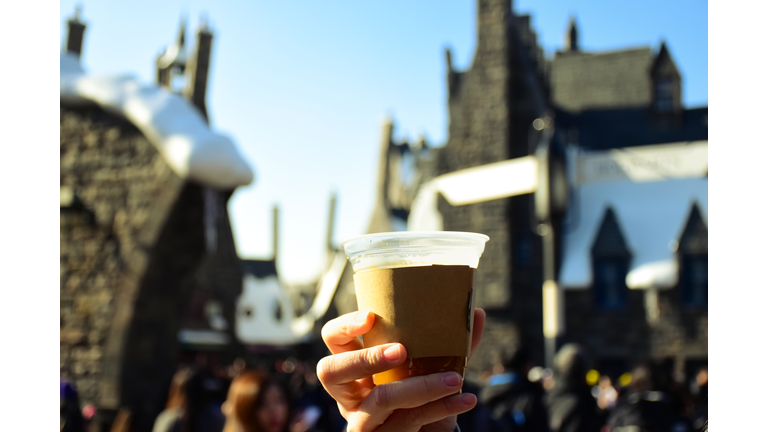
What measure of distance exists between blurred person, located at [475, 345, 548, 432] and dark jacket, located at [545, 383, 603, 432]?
0.24 ft

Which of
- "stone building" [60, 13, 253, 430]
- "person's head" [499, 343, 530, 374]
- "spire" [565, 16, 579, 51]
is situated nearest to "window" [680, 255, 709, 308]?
"spire" [565, 16, 579, 51]

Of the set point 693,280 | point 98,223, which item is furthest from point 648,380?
point 693,280

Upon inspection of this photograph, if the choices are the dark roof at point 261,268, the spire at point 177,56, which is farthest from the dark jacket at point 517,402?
the dark roof at point 261,268

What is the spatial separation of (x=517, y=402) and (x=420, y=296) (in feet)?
10.1

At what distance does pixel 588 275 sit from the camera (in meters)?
12.8

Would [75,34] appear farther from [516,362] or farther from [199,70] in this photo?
[199,70]

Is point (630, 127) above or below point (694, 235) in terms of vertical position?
above

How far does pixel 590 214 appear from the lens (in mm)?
13414

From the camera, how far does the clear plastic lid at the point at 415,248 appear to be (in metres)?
1.11

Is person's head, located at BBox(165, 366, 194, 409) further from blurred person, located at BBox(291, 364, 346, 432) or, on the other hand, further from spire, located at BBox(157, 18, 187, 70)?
spire, located at BBox(157, 18, 187, 70)

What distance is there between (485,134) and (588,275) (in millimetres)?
3394

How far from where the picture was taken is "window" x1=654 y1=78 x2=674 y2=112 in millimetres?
14977

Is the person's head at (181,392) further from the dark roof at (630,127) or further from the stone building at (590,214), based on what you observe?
the dark roof at (630,127)
